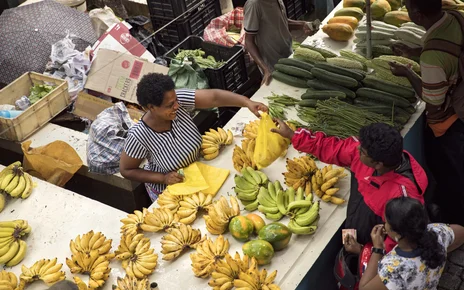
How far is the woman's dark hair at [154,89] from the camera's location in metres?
4.20

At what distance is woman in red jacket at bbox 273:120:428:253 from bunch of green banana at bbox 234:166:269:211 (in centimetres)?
66

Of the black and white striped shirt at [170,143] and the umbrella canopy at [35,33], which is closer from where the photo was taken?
the black and white striped shirt at [170,143]

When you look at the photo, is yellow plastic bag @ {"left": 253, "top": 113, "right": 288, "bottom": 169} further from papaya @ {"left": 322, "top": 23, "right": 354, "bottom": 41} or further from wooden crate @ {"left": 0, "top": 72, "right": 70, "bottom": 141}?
wooden crate @ {"left": 0, "top": 72, "right": 70, "bottom": 141}

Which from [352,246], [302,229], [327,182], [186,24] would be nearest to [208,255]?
[302,229]

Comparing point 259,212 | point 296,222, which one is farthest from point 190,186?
point 296,222

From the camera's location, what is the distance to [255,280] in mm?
3688

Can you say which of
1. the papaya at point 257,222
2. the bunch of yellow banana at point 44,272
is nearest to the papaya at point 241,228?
the papaya at point 257,222

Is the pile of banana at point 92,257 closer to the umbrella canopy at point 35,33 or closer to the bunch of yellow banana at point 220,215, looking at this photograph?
the bunch of yellow banana at point 220,215

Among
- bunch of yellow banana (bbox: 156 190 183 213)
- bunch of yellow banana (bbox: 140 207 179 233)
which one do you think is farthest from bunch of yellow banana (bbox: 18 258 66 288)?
bunch of yellow banana (bbox: 156 190 183 213)

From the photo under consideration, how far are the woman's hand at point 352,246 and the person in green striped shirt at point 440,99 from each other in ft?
4.48

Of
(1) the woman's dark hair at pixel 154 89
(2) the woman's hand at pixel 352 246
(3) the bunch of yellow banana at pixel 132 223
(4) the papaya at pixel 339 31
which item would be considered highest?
(1) the woman's dark hair at pixel 154 89

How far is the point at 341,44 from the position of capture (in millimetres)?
6195

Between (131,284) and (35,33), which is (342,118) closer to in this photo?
(131,284)

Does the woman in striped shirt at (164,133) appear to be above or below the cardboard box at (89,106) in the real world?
above
